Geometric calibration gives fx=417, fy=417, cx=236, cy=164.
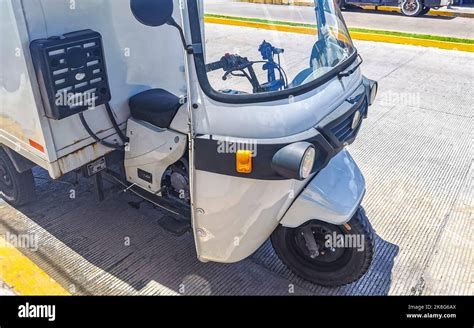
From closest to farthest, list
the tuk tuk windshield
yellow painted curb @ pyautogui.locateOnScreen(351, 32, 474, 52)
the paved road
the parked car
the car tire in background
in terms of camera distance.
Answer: the tuk tuk windshield, yellow painted curb @ pyautogui.locateOnScreen(351, 32, 474, 52), the paved road, the parked car, the car tire in background

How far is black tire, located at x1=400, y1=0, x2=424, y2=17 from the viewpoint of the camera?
1311cm

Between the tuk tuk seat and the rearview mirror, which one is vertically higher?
the rearview mirror

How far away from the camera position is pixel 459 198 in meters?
4.00

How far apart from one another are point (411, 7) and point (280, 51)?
40.8 ft

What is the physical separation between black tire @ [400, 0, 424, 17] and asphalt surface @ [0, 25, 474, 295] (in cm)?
936

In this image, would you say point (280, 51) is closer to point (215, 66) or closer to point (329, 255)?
point (215, 66)

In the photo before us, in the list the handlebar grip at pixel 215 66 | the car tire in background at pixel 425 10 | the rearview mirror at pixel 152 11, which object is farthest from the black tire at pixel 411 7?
the rearview mirror at pixel 152 11

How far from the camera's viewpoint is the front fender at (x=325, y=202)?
2.63 meters

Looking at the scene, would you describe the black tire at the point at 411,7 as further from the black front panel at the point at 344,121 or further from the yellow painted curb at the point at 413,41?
the black front panel at the point at 344,121

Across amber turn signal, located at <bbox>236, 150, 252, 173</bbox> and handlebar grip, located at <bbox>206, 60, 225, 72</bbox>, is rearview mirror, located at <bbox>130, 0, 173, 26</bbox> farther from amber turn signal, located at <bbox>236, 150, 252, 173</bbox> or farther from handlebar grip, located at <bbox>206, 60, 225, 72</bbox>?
amber turn signal, located at <bbox>236, 150, 252, 173</bbox>

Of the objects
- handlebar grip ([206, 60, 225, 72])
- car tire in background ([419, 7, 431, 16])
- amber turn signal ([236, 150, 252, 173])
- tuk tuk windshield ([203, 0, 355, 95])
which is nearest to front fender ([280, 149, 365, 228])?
amber turn signal ([236, 150, 252, 173])
